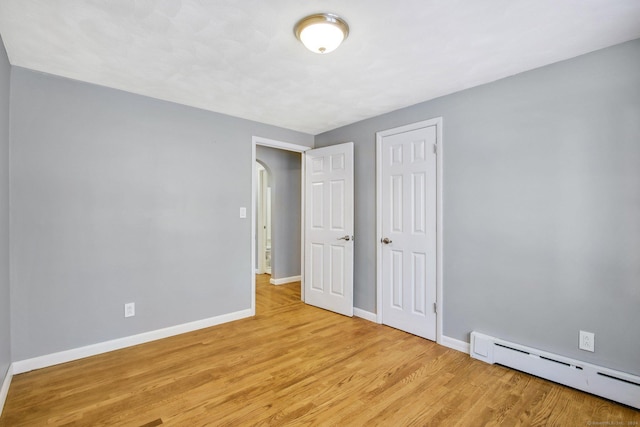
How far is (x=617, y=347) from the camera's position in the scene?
1958 mm

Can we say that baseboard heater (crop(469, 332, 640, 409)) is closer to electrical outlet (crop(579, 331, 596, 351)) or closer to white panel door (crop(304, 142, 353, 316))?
electrical outlet (crop(579, 331, 596, 351))

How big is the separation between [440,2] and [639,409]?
2740mm

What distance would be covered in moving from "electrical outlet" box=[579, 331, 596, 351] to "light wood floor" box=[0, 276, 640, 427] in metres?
0.31

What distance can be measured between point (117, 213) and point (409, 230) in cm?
284

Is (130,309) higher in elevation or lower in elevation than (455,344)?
higher

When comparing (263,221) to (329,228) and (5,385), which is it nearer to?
(329,228)

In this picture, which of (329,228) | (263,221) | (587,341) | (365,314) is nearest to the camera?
(587,341)

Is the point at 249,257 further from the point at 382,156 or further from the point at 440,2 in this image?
the point at 440,2

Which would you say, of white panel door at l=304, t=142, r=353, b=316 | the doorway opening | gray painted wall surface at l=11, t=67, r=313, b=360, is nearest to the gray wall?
the doorway opening

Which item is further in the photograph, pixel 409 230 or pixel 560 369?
pixel 409 230

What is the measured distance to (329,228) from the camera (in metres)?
3.84

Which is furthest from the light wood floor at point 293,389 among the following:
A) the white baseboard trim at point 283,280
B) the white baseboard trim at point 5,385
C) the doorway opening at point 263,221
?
the doorway opening at point 263,221

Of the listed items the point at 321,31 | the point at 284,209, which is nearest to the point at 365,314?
the point at 284,209

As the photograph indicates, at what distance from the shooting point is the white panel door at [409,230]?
2930 millimetres
